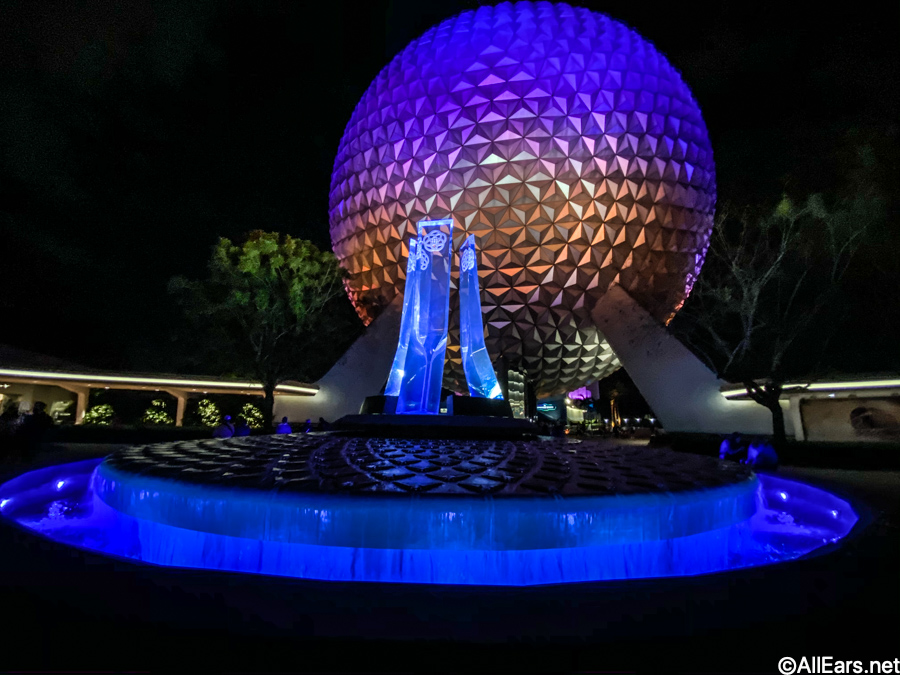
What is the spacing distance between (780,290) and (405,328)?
14967 millimetres

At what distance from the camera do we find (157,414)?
22.8 meters

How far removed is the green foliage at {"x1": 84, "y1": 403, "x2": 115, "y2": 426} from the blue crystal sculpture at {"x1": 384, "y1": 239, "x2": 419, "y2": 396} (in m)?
17.1

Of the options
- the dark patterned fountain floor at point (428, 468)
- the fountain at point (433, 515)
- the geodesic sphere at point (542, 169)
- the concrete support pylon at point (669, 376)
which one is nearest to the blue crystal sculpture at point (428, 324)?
the dark patterned fountain floor at point (428, 468)

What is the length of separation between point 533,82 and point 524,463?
14834 millimetres

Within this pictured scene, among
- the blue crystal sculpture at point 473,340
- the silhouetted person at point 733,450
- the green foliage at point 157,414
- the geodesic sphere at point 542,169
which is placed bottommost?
the green foliage at point 157,414

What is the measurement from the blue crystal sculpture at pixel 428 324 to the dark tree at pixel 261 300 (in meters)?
7.52

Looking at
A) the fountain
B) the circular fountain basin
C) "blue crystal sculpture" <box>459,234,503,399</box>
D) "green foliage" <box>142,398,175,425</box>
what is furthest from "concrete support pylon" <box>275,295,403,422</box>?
the circular fountain basin

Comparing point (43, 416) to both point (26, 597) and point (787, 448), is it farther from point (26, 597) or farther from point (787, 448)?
point (787, 448)

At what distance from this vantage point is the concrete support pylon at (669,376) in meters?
15.2

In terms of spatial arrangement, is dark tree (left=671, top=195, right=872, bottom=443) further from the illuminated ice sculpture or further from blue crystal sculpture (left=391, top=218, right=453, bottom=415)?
blue crystal sculpture (left=391, top=218, right=453, bottom=415)

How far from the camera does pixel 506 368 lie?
18.5m

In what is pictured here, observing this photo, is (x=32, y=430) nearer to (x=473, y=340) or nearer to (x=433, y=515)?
(x=473, y=340)

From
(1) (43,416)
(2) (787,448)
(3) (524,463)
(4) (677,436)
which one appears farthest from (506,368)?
(1) (43,416)

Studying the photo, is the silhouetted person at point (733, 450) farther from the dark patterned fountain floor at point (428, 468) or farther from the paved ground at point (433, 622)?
the paved ground at point (433, 622)
